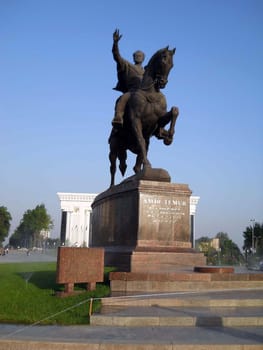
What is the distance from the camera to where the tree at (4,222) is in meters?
104

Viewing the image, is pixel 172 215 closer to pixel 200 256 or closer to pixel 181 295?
pixel 200 256

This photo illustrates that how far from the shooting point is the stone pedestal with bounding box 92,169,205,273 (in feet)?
37.8

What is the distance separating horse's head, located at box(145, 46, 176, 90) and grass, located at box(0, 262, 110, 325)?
21.6 ft

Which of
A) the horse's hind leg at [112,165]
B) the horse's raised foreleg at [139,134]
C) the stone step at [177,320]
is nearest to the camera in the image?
the stone step at [177,320]

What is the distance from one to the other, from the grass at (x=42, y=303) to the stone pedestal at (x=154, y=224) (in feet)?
6.34

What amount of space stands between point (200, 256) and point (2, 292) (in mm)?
5739

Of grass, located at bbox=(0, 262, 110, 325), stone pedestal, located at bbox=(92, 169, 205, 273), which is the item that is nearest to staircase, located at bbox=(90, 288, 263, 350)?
grass, located at bbox=(0, 262, 110, 325)

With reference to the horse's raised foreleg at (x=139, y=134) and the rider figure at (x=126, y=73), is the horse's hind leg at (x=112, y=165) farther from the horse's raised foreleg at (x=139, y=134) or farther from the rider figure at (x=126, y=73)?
the horse's raised foreleg at (x=139, y=134)

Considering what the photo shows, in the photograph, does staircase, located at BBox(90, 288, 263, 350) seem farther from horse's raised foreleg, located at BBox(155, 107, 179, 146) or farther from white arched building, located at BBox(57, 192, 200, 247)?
white arched building, located at BBox(57, 192, 200, 247)

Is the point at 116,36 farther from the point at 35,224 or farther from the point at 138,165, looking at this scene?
the point at 35,224

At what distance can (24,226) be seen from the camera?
11988 cm

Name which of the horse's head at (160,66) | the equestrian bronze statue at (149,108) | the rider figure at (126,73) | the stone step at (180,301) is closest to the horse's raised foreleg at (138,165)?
the equestrian bronze statue at (149,108)

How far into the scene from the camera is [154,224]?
12078 mm

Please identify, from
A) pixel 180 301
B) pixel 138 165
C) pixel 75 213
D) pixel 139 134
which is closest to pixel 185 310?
pixel 180 301
